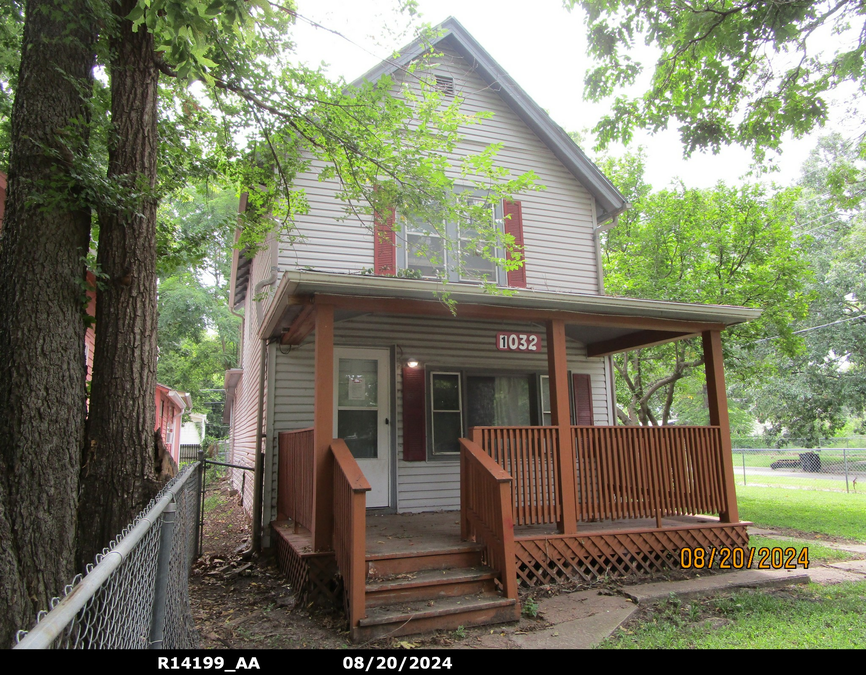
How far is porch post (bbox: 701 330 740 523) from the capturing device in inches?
261

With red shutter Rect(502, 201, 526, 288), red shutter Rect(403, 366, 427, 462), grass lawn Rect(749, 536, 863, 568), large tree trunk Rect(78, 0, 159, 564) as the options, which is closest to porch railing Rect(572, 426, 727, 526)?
grass lawn Rect(749, 536, 863, 568)

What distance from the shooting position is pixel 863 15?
6.77 meters

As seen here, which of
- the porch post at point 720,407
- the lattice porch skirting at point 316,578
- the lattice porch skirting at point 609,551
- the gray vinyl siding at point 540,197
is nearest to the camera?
the lattice porch skirting at point 316,578

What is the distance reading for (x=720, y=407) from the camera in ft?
22.9

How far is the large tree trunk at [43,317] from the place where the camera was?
10.4 ft

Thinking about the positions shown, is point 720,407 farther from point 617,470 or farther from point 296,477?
point 296,477

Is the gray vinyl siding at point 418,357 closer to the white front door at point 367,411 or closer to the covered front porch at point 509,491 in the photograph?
the white front door at point 367,411

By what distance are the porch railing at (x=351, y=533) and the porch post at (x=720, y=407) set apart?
4566 millimetres

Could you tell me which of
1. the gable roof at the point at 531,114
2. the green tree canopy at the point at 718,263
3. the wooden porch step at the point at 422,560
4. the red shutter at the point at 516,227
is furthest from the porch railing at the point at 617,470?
the green tree canopy at the point at 718,263

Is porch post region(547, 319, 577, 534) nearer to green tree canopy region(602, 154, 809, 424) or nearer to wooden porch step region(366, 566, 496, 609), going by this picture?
wooden porch step region(366, 566, 496, 609)

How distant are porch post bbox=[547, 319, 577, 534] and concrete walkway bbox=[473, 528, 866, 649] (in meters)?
0.79

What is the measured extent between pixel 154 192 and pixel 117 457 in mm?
1969
